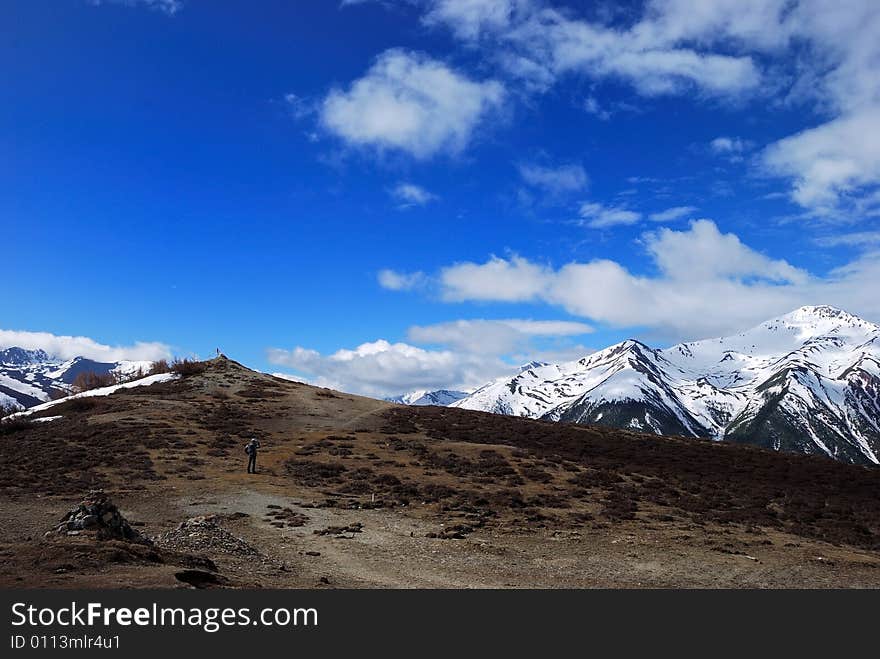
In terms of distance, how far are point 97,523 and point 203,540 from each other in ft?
12.5

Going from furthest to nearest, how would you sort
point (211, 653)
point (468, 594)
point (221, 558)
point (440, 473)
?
point (440, 473), point (221, 558), point (468, 594), point (211, 653)

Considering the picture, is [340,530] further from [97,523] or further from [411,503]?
[97,523]

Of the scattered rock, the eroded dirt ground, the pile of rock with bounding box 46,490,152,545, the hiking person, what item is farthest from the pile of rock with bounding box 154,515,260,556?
the hiking person

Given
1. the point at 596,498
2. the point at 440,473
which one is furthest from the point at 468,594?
the point at 440,473

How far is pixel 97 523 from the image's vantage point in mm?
19438

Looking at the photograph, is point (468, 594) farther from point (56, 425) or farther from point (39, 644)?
point (56, 425)

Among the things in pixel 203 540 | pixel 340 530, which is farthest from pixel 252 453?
pixel 203 540

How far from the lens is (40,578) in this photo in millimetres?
14461

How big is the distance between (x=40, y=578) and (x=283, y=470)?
91.7ft

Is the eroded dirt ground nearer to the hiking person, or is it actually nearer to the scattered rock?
the scattered rock

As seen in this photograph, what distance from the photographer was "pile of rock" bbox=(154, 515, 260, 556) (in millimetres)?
21344

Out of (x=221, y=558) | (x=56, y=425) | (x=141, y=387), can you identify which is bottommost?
(x=221, y=558)

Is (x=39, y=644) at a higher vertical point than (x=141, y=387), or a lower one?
lower

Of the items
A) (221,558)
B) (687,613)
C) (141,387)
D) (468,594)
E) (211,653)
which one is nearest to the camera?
(211,653)
